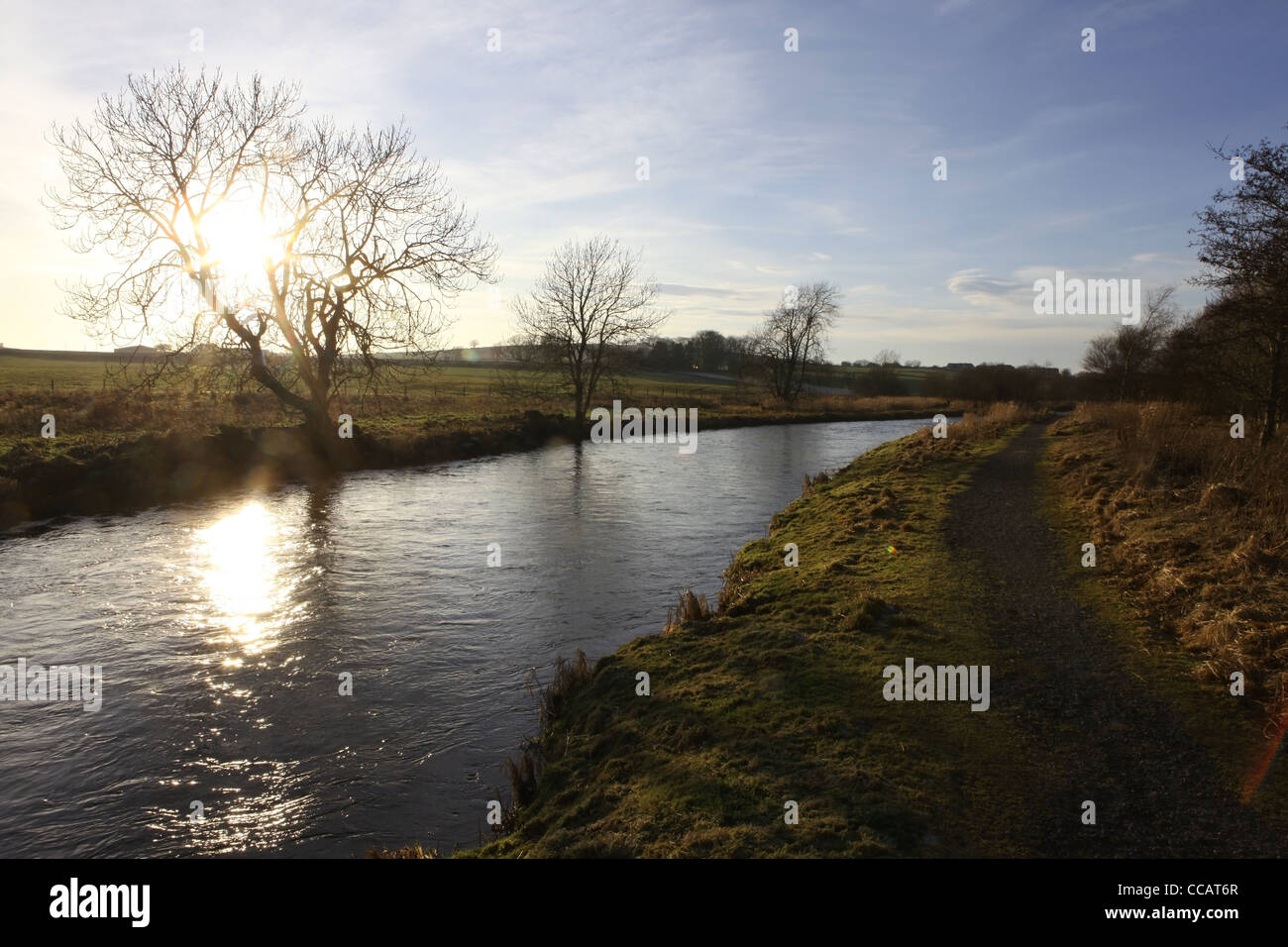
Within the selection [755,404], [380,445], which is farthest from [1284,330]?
[755,404]

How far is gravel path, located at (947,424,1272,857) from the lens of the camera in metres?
4.59

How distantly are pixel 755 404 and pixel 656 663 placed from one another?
58141mm

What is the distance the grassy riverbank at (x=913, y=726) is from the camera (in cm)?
486

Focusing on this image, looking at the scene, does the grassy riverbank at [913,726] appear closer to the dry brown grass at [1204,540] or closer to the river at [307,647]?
the dry brown grass at [1204,540]

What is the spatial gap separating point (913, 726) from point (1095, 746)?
1.31m

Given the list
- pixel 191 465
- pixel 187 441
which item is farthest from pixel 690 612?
pixel 187 441

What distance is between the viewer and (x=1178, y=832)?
4.64 meters

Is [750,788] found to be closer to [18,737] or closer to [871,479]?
[18,737]

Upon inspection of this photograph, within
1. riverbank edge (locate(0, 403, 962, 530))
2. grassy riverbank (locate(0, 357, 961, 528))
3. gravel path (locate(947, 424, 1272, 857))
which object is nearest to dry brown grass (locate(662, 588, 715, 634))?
gravel path (locate(947, 424, 1272, 857))

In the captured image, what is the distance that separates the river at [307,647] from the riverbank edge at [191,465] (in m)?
1.76

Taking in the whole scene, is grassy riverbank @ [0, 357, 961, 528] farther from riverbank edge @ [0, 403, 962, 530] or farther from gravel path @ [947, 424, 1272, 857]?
gravel path @ [947, 424, 1272, 857]

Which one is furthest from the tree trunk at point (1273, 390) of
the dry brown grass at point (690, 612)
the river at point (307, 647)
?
the dry brown grass at point (690, 612)

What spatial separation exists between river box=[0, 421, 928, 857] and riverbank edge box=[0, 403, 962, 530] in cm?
176

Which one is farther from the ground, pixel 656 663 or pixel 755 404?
pixel 755 404
